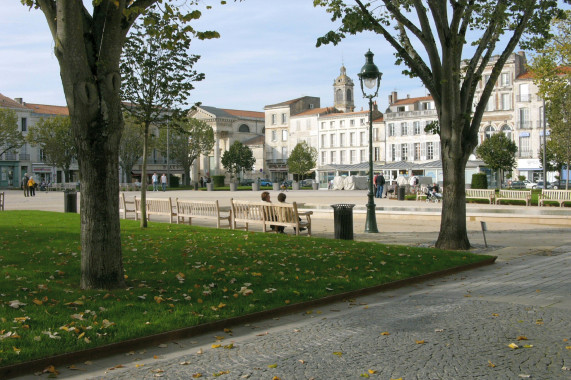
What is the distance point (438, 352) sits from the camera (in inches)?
200

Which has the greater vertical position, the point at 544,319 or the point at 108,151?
the point at 108,151

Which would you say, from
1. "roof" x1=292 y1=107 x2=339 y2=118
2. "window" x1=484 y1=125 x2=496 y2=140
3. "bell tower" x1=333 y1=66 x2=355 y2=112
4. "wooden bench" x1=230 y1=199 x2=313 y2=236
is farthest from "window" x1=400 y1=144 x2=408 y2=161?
"wooden bench" x1=230 y1=199 x2=313 y2=236

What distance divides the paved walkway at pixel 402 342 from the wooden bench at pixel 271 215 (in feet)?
17.3

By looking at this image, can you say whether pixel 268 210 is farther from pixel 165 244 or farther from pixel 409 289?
pixel 409 289

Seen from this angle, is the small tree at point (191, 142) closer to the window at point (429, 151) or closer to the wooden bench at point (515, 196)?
the window at point (429, 151)

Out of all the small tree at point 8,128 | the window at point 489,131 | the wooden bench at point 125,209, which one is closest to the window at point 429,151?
the window at point 489,131

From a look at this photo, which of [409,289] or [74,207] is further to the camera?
[74,207]

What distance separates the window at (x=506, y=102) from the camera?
6362 cm

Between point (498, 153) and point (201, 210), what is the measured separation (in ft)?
124

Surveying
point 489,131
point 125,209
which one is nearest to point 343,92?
point 489,131

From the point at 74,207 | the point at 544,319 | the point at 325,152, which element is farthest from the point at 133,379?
the point at 325,152

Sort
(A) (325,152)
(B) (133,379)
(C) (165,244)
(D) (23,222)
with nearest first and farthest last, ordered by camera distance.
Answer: (B) (133,379) < (C) (165,244) < (D) (23,222) < (A) (325,152)

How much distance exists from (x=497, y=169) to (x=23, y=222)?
42.5 metres

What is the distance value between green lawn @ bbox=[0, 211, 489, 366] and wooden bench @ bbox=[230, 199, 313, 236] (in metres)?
0.76
